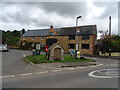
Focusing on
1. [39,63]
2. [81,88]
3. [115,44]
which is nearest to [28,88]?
[81,88]

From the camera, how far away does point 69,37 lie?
122ft

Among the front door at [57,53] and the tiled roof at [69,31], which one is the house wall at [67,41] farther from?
the front door at [57,53]

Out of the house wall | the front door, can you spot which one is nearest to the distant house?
the house wall

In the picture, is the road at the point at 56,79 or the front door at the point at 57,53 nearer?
the road at the point at 56,79

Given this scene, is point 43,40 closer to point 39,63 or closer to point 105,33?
point 105,33

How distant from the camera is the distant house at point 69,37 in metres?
33.8

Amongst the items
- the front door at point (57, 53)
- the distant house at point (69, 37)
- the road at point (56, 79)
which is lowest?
the road at point (56, 79)

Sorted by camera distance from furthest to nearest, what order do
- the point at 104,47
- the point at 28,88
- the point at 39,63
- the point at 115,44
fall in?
1. the point at 115,44
2. the point at 104,47
3. the point at 39,63
4. the point at 28,88

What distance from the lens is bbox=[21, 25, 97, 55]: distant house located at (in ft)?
111

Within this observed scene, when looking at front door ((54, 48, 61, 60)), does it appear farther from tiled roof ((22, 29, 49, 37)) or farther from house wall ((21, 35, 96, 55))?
tiled roof ((22, 29, 49, 37))

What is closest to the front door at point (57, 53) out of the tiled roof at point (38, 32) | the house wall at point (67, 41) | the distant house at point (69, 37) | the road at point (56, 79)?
the road at point (56, 79)

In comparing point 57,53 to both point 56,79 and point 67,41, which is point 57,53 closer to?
point 56,79

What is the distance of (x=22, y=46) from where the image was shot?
41906 mm

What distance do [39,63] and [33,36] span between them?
31849 millimetres
